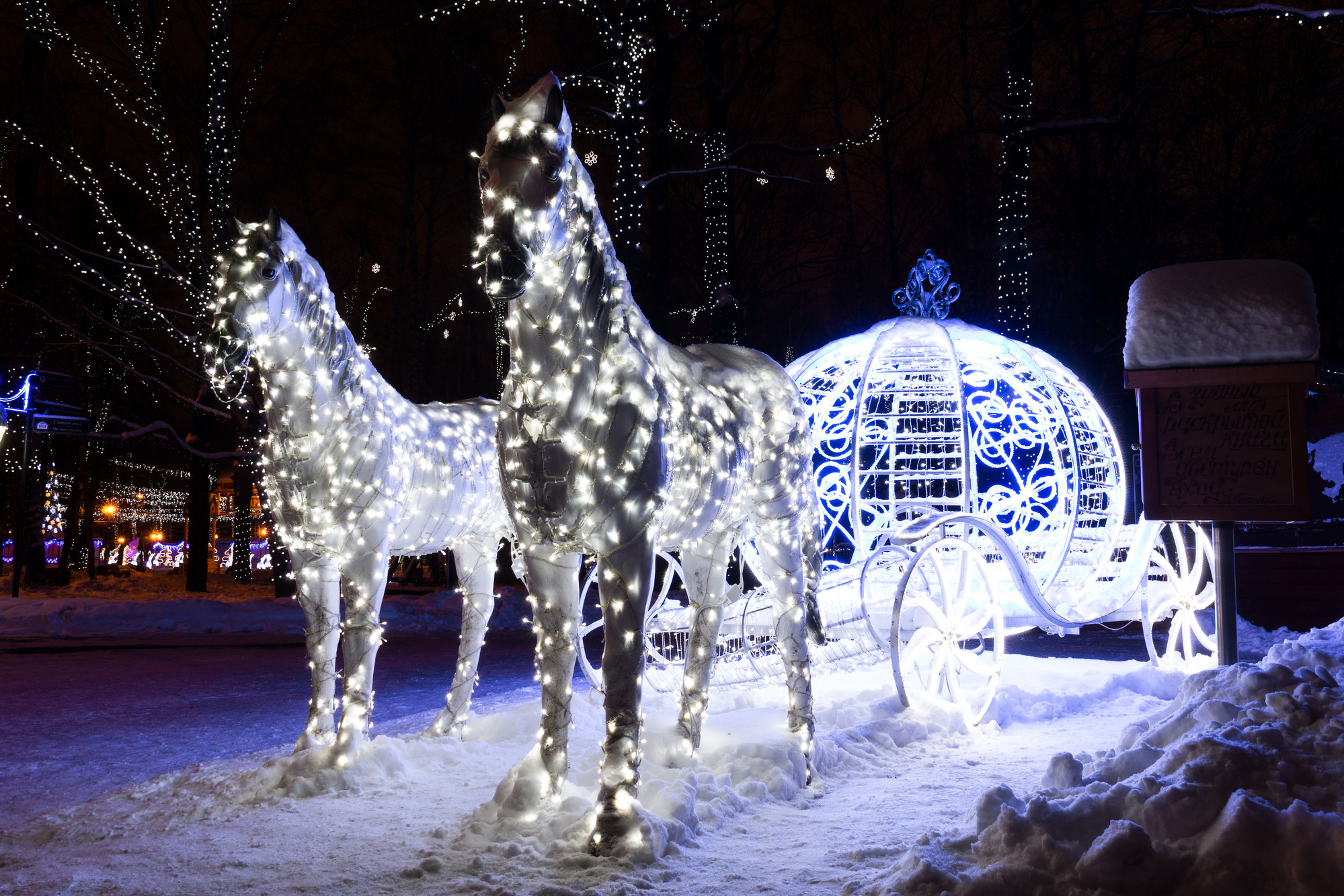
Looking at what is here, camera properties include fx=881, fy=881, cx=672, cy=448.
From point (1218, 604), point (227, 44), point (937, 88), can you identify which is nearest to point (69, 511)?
point (227, 44)

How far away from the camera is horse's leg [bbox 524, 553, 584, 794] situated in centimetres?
386

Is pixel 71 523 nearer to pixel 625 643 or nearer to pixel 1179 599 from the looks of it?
pixel 625 643

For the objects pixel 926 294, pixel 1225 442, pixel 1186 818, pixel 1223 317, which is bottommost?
pixel 1186 818

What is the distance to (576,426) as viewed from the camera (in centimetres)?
365

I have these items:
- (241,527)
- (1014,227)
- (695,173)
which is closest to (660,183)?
(695,173)

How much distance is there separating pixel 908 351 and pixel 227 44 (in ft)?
31.2

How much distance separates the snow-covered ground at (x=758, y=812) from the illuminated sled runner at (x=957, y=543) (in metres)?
0.86

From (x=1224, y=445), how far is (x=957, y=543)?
1.69 m

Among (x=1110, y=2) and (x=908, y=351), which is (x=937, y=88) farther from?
(x=908, y=351)

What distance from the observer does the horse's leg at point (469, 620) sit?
18.4 feet

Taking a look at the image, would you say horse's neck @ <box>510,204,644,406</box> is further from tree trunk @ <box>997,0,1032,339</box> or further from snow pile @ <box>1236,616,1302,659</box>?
tree trunk @ <box>997,0,1032,339</box>

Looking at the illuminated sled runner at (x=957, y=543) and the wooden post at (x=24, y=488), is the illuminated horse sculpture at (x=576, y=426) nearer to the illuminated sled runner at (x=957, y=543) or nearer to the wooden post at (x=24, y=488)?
the illuminated sled runner at (x=957, y=543)

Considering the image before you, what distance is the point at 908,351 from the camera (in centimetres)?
740

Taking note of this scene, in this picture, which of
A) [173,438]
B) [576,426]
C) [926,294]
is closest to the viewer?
[576,426]
